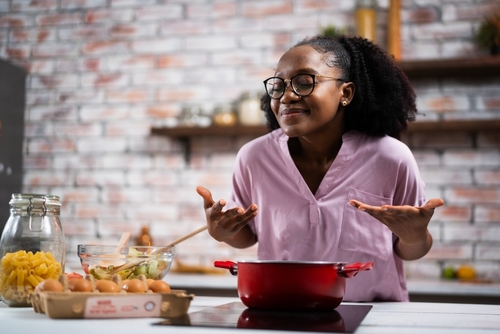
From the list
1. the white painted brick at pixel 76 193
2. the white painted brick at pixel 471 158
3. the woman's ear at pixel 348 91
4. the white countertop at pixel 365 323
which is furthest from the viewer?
the white painted brick at pixel 76 193

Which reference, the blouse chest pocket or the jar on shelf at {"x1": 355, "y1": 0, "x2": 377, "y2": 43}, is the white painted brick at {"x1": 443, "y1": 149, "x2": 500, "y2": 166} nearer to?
the jar on shelf at {"x1": 355, "y1": 0, "x2": 377, "y2": 43}

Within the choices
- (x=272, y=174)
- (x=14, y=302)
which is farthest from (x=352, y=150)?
(x=14, y=302)

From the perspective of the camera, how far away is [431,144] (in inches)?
117

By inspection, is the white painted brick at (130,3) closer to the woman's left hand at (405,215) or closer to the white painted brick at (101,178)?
the white painted brick at (101,178)

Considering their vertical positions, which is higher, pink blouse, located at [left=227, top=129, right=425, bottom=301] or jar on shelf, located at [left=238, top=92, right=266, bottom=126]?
jar on shelf, located at [left=238, top=92, right=266, bottom=126]

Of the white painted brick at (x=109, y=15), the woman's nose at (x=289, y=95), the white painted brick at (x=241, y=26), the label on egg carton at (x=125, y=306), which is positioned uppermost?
the white painted brick at (x=109, y=15)

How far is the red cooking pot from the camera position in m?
1.02

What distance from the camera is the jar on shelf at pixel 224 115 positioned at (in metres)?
3.10

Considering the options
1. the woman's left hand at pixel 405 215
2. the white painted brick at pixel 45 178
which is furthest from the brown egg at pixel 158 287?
the white painted brick at pixel 45 178

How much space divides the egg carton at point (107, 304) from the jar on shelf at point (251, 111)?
2.13 m

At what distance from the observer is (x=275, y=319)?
94 cm

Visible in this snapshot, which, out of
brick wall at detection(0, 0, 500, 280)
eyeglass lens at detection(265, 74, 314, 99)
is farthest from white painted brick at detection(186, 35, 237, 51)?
eyeglass lens at detection(265, 74, 314, 99)

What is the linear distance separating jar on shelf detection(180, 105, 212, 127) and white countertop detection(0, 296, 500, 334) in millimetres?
2097

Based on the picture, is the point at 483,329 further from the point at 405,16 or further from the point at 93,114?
the point at 93,114
